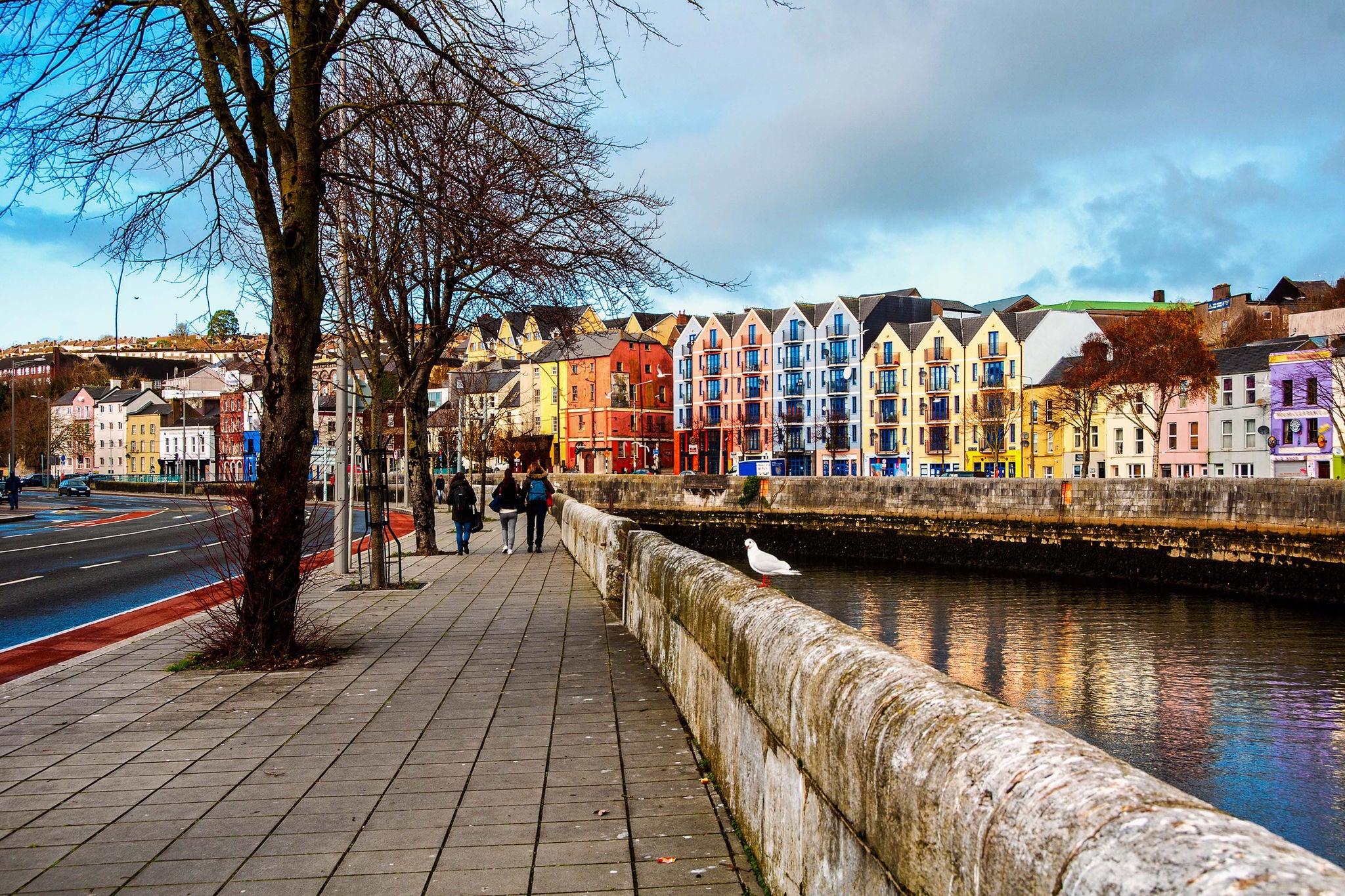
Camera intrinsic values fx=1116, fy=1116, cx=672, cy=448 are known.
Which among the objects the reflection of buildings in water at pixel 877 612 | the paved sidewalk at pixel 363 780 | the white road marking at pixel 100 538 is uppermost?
the paved sidewalk at pixel 363 780

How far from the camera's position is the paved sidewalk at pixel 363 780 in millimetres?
4574

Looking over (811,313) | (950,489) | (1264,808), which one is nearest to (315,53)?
(1264,808)

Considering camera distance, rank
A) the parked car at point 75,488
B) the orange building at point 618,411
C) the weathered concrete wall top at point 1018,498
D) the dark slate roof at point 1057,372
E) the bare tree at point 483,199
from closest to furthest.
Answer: the bare tree at point 483,199 < the weathered concrete wall top at point 1018,498 < the dark slate roof at point 1057,372 < the parked car at point 75,488 < the orange building at point 618,411

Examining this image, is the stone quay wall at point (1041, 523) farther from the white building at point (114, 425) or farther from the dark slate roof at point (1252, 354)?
the white building at point (114, 425)

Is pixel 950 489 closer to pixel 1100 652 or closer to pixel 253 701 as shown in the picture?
pixel 1100 652

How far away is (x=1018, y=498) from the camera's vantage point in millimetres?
43250

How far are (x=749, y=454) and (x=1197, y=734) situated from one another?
7653cm

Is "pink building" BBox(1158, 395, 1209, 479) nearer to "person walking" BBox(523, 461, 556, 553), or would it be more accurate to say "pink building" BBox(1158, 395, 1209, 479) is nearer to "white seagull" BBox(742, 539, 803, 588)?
"person walking" BBox(523, 461, 556, 553)

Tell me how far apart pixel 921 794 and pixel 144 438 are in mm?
150090

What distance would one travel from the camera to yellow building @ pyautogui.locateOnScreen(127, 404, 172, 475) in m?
136

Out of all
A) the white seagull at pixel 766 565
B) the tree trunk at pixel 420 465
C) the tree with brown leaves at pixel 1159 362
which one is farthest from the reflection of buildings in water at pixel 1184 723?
the tree with brown leaves at pixel 1159 362

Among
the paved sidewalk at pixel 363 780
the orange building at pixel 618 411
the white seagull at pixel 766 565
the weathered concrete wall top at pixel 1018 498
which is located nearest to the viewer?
the paved sidewalk at pixel 363 780

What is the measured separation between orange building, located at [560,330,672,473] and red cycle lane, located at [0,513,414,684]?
80598mm

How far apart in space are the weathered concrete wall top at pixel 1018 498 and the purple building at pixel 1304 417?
1439 centimetres
